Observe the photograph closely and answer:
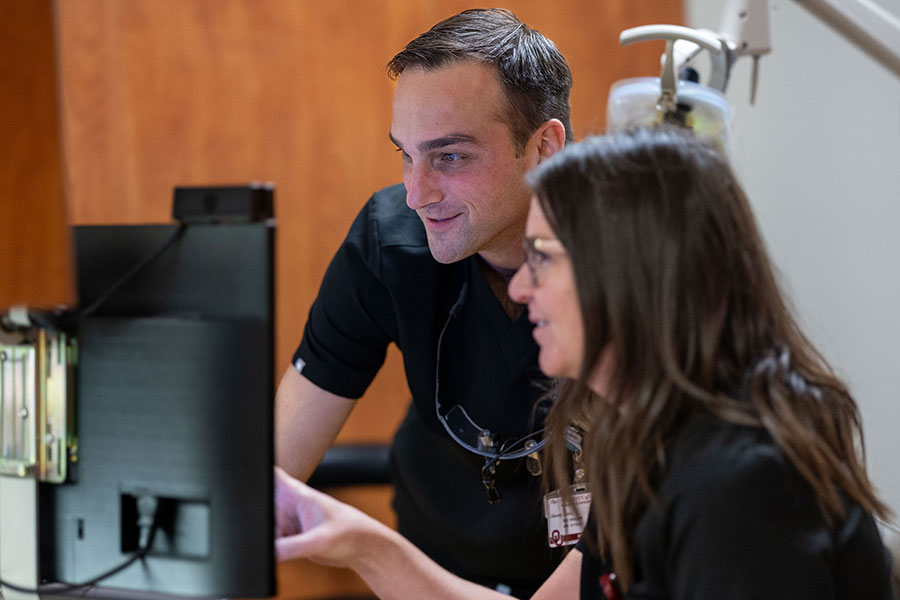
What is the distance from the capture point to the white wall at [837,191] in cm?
200

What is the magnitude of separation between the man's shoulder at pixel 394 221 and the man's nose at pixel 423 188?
0.27 feet

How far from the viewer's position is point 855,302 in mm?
2125

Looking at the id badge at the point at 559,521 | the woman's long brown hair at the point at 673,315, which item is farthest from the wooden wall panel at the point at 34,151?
the id badge at the point at 559,521

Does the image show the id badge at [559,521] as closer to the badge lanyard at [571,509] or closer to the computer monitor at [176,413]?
the badge lanyard at [571,509]

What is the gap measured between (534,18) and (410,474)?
1612 millimetres

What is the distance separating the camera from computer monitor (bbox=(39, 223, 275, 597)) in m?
0.66

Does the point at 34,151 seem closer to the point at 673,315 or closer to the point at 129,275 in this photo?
the point at 129,275

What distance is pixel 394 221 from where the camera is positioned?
1280mm

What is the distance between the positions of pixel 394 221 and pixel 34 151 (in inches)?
24.2

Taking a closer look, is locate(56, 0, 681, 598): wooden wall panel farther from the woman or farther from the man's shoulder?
the woman

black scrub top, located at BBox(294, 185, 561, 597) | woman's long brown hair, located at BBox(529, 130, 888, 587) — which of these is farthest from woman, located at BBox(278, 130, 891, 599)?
black scrub top, located at BBox(294, 185, 561, 597)

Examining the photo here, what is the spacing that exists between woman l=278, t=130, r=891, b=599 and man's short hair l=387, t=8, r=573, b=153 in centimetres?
42

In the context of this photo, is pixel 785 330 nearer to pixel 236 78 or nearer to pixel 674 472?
pixel 674 472

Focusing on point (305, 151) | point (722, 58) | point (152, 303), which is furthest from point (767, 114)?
point (152, 303)
